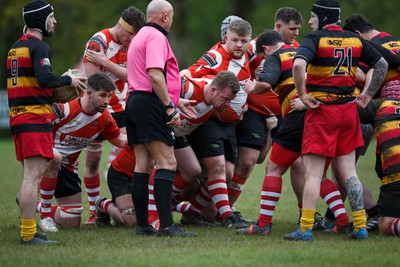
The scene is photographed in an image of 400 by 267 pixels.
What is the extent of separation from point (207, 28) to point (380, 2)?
9023 mm

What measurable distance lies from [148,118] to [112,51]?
9.06 ft

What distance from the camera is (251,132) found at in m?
9.89

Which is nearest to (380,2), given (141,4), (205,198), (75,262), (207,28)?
(207,28)

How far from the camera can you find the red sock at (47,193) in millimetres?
9195

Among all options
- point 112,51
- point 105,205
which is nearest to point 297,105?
point 105,205

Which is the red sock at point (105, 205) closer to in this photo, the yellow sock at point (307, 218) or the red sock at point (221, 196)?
the red sock at point (221, 196)

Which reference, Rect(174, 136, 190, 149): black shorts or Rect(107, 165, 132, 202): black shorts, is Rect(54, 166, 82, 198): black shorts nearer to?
Rect(107, 165, 132, 202): black shorts

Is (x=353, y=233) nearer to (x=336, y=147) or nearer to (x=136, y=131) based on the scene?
(x=336, y=147)

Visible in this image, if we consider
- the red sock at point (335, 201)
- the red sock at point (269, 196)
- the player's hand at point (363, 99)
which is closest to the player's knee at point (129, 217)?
the red sock at point (269, 196)

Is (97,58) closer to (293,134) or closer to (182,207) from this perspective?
(182,207)

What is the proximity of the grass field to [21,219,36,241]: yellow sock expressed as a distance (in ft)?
0.43

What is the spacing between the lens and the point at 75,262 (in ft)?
21.9

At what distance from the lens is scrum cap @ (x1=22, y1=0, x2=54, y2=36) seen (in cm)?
771

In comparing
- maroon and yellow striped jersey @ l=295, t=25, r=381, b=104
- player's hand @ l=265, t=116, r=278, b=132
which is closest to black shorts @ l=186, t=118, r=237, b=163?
player's hand @ l=265, t=116, r=278, b=132
